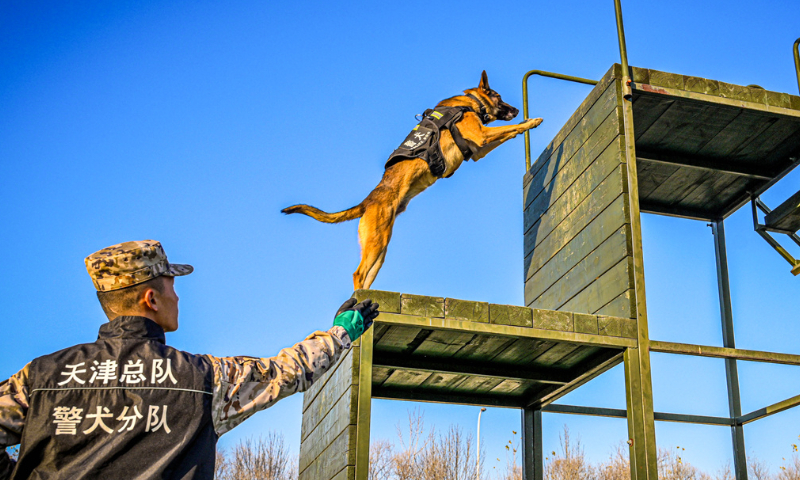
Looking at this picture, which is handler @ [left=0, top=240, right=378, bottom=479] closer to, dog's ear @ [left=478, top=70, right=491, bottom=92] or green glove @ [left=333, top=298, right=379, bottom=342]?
green glove @ [left=333, top=298, right=379, bottom=342]

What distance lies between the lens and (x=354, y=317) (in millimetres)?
2420

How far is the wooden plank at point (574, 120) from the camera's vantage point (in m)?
7.36

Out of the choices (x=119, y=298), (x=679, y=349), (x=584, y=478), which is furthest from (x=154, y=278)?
(x=584, y=478)

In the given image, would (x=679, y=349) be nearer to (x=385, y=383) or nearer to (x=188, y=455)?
(x=385, y=383)

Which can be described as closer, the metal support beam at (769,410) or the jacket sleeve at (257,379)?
the jacket sleeve at (257,379)

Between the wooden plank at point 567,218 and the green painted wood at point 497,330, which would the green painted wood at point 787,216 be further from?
the green painted wood at point 497,330

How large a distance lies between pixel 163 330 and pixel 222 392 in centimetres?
31

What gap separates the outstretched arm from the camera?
217cm

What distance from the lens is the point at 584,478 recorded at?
17.5 metres

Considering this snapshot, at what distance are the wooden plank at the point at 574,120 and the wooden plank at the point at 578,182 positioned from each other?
43 centimetres

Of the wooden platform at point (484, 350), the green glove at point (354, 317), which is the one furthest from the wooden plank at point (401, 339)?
the green glove at point (354, 317)

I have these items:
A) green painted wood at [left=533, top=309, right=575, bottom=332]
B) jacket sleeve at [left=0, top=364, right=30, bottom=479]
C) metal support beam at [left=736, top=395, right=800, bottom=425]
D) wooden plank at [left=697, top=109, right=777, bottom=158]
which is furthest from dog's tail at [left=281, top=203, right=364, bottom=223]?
jacket sleeve at [left=0, top=364, right=30, bottom=479]

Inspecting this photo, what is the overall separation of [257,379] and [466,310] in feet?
13.6

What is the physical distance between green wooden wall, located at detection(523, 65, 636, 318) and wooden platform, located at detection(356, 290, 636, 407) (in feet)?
1.45
